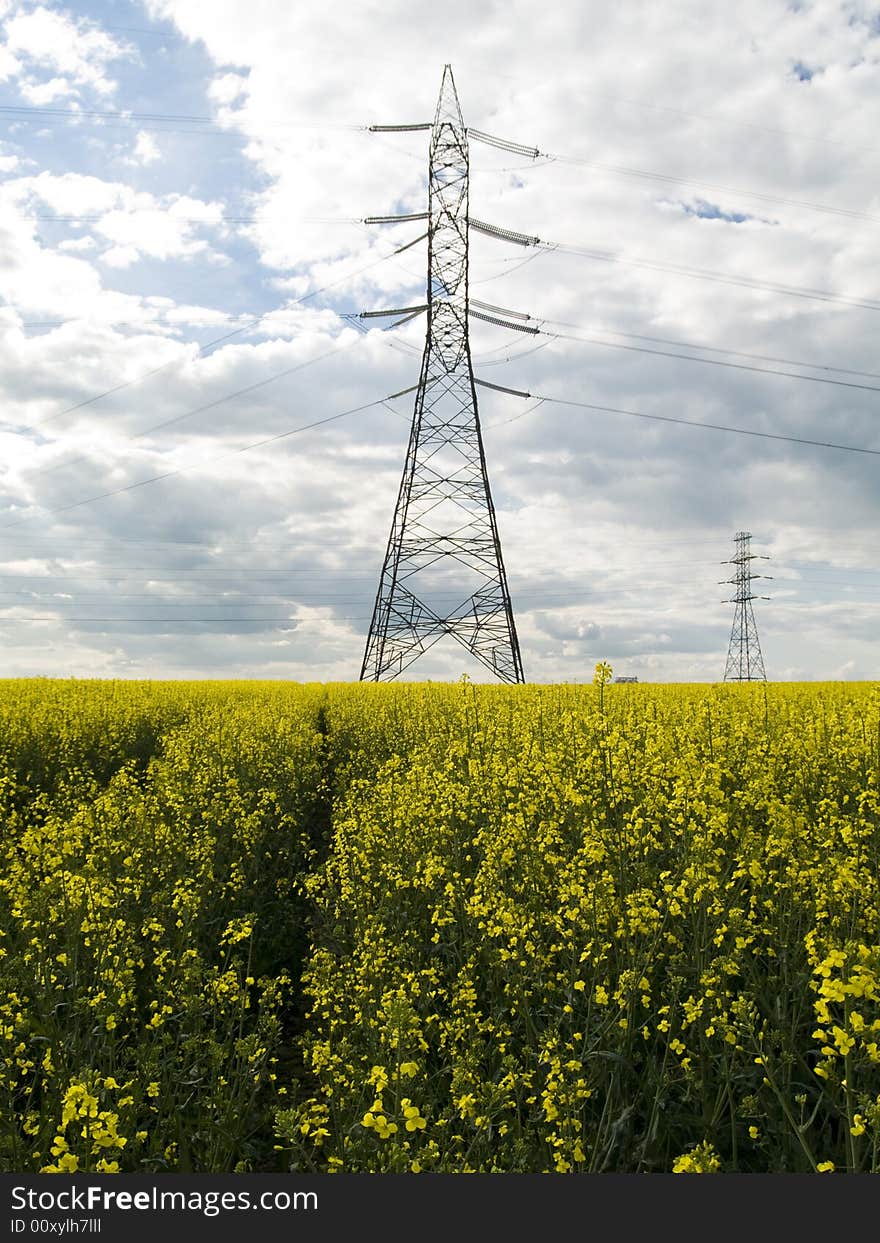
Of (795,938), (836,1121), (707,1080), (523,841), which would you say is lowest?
(836,1121)

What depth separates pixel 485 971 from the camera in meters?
5.68

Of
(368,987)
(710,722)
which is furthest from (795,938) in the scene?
(710,722)

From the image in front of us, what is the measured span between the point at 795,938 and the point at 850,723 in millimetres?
5174

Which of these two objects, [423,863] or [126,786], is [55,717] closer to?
[126,786]

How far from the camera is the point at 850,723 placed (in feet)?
31.6

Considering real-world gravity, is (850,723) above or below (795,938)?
above

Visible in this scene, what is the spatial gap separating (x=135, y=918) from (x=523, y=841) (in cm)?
307

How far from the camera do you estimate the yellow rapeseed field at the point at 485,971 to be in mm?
3805

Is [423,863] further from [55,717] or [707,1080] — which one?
[55,717]

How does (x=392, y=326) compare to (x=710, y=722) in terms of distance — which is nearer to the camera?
(x=710, y=722)

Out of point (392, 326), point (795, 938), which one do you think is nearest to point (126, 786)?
point (795, 938)

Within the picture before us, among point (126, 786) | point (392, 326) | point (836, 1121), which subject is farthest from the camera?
point (392, 326)

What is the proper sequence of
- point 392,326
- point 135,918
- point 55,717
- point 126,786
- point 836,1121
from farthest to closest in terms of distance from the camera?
1. point 392,326
2. point 55,717
3. point 126,786
4. point 135,918
5. point 836,1121

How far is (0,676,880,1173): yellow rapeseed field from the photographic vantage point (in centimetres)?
380
